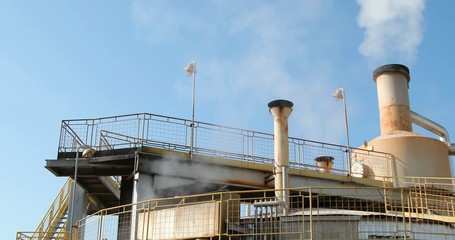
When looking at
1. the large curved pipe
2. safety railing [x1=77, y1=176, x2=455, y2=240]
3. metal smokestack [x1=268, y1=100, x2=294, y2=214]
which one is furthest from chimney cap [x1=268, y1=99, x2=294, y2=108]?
the large curved pipe

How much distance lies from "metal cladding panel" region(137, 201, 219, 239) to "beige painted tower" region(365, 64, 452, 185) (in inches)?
425

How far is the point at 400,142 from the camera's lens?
2528 centimetres

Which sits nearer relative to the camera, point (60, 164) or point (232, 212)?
point (232, 212)

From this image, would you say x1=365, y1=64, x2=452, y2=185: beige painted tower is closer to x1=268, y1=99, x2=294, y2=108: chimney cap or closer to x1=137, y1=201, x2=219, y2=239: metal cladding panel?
x1=268, y1=99, x2=294, y2=108: chimney cap

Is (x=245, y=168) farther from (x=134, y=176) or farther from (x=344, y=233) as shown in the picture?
(x=344, y=233)

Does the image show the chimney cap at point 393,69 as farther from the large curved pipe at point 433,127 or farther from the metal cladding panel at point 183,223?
the metal cladding panel at point 183,223

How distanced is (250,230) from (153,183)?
5274 mm

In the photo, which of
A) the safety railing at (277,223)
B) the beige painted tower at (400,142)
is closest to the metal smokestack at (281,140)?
the safety railing at (277,223)

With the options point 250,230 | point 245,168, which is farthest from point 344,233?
point 245,168

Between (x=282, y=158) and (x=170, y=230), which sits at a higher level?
(x=282, y=158)

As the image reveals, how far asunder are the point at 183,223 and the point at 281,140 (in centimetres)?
541

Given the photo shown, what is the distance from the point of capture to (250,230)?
597 inches

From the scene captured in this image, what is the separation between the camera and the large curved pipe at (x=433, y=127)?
28141 mm

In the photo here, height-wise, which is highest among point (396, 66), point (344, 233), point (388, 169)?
point (396, 66)
